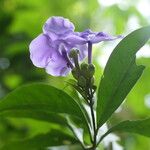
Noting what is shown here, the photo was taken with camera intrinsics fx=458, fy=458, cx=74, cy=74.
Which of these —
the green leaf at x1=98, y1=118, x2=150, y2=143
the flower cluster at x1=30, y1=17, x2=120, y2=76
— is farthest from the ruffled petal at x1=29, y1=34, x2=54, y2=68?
the green leaf at x1=98, y1=118, x2=150, y2=143

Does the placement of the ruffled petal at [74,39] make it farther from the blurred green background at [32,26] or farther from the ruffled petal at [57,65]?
the blurred green background at [32,26]

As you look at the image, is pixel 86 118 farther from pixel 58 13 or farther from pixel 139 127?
pixel 58 13

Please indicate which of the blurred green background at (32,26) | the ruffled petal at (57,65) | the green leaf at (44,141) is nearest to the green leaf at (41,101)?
the ruffled petal at (57,65)

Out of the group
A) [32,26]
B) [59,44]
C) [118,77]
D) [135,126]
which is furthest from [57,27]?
[32,26]

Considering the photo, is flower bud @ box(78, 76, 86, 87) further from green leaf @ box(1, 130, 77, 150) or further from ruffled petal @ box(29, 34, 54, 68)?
green leaf @ box(1, 130, 77, 150)

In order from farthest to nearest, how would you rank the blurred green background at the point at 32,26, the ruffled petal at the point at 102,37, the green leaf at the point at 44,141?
the blurred green background at the point at 32,26 → the green leaf at the point at 44,141 → the ruffled petal at the point at 102,37

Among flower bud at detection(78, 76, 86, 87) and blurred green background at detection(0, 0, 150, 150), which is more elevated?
flower bud at detection(78, 76, 86, 87)
